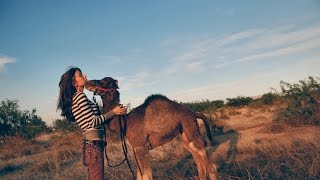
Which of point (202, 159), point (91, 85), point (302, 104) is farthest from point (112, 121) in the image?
point (302, 104)

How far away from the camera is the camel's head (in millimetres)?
7008

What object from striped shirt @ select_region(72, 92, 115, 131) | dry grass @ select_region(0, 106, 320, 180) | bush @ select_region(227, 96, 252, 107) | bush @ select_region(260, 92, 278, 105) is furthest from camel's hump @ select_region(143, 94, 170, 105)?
bush @ select_region(227, 96, 252, 107)

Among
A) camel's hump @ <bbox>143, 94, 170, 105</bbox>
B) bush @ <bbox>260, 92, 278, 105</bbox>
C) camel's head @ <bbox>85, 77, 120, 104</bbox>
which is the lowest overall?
camel's hump @ <bbox>143, 94, 170, 105</bbox>

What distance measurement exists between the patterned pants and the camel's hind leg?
1.95m

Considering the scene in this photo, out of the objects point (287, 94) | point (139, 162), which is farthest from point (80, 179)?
point (287, 94)

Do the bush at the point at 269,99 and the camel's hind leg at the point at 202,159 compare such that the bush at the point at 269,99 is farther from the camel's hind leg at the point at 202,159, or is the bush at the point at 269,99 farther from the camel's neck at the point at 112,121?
the camel's neck at the point at 112,121

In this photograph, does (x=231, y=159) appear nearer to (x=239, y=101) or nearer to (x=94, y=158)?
(x=94, y=158)

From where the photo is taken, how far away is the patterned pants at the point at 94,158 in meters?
6.03

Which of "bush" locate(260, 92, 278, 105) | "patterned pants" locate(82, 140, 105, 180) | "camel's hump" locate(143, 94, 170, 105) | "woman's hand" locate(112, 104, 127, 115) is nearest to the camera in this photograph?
"patterned pants" locate(82, 140, 105, 180)

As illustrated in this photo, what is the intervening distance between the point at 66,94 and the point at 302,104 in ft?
38.9

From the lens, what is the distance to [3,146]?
20312 millimetres

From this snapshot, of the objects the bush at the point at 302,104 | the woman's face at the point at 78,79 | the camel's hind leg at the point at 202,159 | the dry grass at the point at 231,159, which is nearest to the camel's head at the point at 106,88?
the woman's face at the point at 78,79

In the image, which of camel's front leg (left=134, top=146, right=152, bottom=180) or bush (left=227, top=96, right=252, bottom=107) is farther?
bush (left=227, top=96, right=252, bottom=107)

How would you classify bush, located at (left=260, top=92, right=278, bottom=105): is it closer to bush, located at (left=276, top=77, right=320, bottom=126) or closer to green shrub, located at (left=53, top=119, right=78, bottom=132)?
bush, located at (left=276, top=77, right=320, bottom=126)
